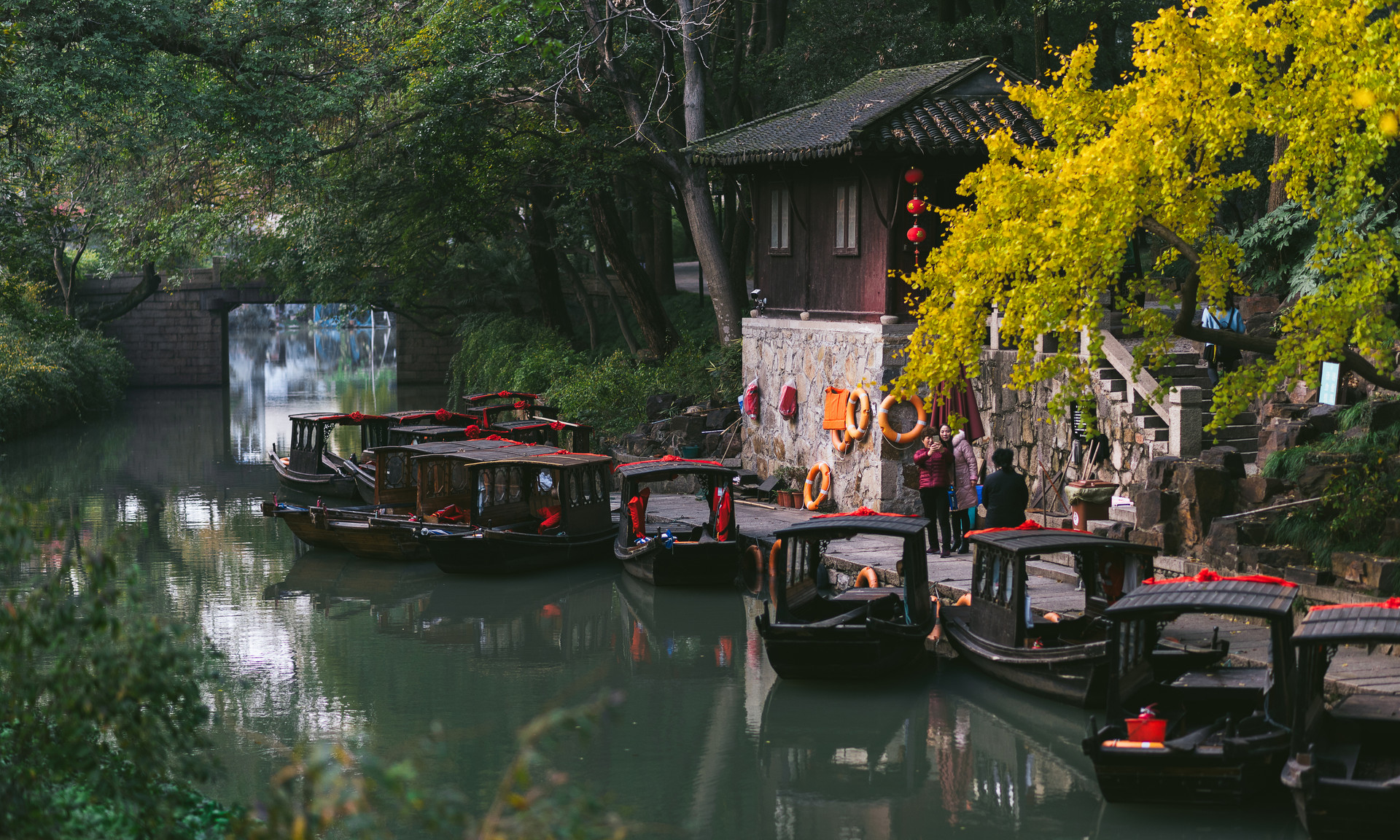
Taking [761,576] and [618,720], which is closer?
[618,720]

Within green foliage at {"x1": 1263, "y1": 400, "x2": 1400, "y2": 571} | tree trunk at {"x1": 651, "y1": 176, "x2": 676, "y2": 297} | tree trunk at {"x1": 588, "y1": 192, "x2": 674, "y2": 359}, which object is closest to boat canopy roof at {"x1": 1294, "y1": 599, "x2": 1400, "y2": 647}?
green foliage at {"x1": 1263, "y1": 400, "x2": 1400, "y2": 571}

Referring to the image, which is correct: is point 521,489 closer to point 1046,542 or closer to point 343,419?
point 343,419

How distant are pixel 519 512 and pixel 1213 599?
13.4 meters

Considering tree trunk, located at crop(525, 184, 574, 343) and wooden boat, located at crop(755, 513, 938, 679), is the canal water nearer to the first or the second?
wooden boat, located at crop(755, 513, 938, 679)

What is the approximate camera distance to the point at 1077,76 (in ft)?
44.2

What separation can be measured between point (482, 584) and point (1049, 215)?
11.4 m

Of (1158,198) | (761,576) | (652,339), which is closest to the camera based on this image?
(1158,198)

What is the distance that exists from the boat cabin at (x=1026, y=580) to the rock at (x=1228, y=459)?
2555mm

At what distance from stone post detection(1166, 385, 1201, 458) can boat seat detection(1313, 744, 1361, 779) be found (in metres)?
6.65

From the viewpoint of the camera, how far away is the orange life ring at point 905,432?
19.6 metres

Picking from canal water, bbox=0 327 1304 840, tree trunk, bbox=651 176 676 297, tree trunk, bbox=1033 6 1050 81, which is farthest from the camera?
tree trunk, bbox=651 176 676 297

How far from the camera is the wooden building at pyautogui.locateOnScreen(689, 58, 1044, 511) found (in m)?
→ 20.1

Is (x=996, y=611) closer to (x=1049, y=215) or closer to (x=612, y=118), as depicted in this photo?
(x=1049, y=215)

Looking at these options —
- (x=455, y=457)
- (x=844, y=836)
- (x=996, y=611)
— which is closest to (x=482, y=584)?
(x=455, y=457)
